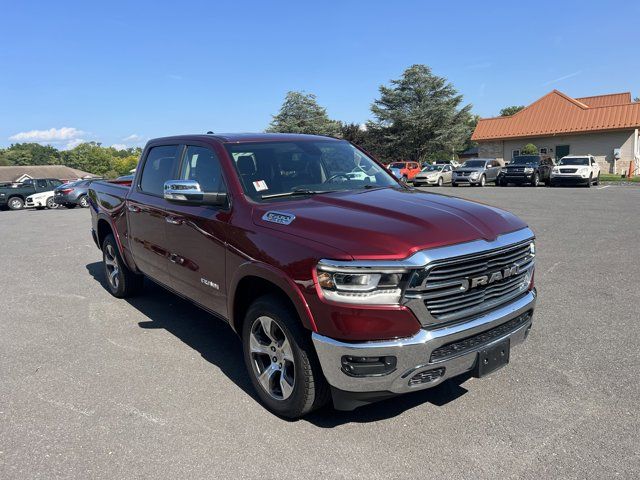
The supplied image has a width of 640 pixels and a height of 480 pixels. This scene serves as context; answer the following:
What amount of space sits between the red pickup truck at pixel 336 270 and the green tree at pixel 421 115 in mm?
50295

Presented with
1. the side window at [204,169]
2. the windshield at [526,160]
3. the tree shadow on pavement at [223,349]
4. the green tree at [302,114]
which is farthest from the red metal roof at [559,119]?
the side window at [204,169]

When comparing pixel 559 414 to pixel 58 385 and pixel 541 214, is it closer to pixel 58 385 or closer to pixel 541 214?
pixel 58 385

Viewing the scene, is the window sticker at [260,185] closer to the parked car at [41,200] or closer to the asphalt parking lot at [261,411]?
the asphalt parking lot at [261,411]

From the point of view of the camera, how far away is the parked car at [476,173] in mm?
30203

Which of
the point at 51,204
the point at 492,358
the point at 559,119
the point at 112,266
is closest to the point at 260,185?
the point at 492,358

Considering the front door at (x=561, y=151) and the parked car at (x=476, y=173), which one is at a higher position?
the front door at (x=561, y=151)

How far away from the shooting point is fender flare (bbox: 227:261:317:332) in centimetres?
292

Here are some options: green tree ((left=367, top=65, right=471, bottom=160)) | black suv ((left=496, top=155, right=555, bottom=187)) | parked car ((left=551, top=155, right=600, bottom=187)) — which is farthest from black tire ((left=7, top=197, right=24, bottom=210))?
green tree ((left=367, top=65, right=471, bottom=160))

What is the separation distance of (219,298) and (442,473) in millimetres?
2007

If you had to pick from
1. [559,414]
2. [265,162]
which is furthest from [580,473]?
[265,162]

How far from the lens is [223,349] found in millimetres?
4629

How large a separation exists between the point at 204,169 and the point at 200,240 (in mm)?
667

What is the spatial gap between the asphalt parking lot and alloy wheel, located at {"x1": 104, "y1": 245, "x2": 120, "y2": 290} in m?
0.55

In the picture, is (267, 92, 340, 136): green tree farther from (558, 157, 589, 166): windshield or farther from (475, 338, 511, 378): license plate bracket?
(475, 338, 511, 378): license plate bracket
